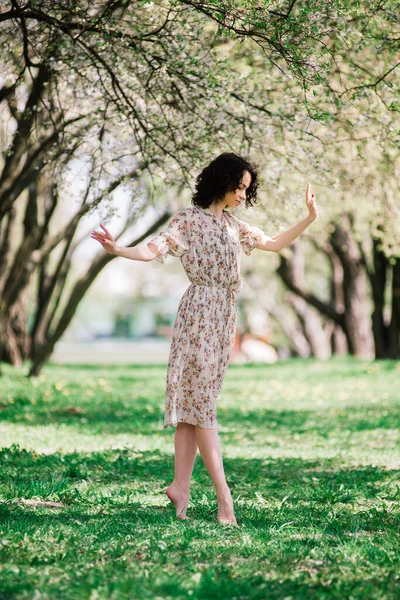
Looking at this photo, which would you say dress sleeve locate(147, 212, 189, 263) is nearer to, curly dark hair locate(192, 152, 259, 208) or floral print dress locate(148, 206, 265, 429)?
floral print dress locate(148, 206, 265, 429)

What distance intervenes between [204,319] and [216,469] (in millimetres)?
908

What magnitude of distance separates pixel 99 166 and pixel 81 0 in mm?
1533

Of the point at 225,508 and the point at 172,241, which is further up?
the point at 172,241

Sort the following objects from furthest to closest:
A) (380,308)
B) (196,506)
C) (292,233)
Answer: (380,308)
(196,506)
(292,233)

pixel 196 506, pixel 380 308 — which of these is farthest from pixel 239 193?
pixel 380 308

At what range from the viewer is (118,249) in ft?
15.3

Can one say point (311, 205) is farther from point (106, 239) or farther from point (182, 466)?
point (182, 466)

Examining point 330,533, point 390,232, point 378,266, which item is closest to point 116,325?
point 378,266

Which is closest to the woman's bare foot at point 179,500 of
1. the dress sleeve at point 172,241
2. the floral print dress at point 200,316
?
the floral print dress at point 200,316

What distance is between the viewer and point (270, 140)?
26.1 ft

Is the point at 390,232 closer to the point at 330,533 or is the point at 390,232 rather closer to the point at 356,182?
the point at 356,182

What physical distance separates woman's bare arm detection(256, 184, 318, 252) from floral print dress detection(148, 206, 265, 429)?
Answer: 397mm

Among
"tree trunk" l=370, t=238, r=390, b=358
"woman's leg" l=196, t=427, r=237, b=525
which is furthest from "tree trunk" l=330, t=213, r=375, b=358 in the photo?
"woman's leg" l=196, t=427, r=237, b=525

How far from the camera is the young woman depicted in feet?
16.2
